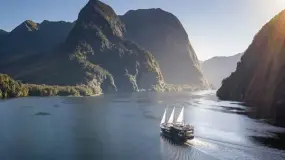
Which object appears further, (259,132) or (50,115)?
(50,115)

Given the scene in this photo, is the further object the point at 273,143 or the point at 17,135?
the point at 17,135

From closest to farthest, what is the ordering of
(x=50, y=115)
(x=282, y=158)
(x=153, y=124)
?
(x=282, y=158), (x=153, y=124), (x=50, y=115)

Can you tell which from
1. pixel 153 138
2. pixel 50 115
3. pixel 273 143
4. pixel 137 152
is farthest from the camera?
pixel 50 115

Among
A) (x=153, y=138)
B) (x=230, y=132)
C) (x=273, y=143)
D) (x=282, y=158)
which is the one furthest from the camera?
(x=230, y=132)

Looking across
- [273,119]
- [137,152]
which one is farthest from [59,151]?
[273,119]

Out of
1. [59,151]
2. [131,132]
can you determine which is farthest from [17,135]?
[131,132]

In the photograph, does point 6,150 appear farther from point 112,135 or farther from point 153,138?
point 153,138

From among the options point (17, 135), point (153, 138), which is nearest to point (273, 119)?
point (153, 138)

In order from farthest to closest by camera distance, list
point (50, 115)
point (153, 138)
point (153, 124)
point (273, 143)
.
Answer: point (50, 115)
point (153, 124)
point (153, 138)
point (273, 143)

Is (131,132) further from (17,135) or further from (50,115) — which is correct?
(50,115)
